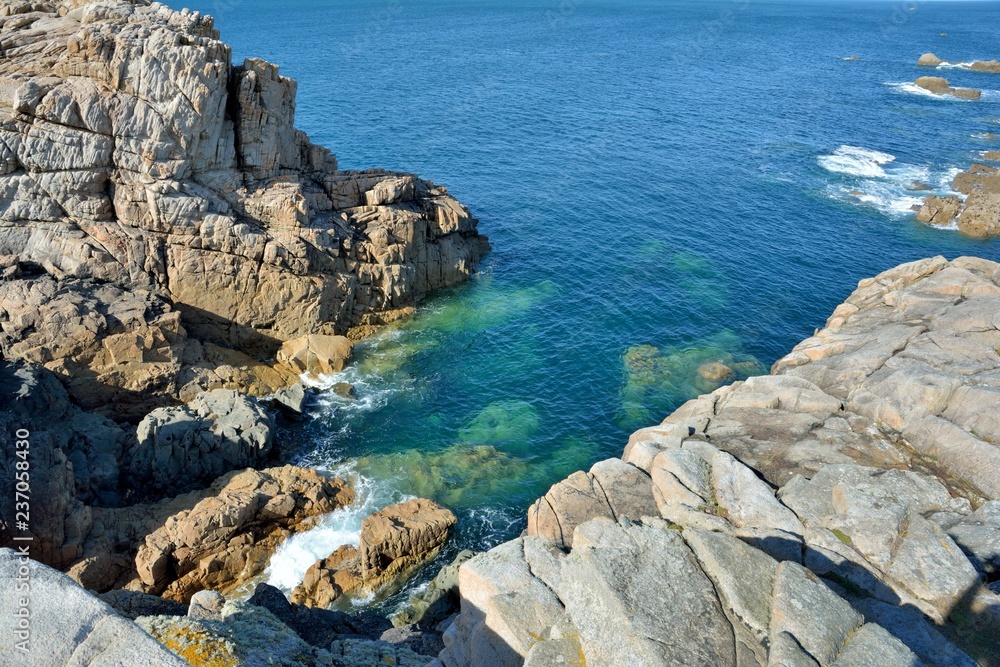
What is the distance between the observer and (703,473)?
31.6 meters

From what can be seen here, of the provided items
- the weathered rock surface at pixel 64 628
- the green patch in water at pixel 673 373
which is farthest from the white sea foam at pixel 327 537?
the weathered rock surface at pixel 64 628

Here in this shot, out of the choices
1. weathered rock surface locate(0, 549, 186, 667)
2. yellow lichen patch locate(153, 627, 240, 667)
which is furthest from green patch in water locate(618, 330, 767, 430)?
weathered rock surface locate(0, 549, 186, 667)

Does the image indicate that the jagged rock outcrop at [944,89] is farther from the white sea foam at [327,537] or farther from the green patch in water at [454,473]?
the white sea foam at [327,537]

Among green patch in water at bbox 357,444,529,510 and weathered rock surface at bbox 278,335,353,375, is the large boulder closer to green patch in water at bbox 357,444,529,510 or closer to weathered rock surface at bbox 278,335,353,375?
green patch in water at bbox 357,444,529,510

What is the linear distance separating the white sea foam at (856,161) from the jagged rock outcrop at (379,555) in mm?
81414

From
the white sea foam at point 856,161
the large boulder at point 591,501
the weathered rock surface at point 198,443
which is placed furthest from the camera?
the white sea foam at point 856,161

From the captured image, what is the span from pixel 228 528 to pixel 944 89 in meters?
159

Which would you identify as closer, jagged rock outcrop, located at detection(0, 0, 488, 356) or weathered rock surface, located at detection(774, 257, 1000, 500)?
Answer: weathered rock surface, located at detection(774, 257, 1000, 500)

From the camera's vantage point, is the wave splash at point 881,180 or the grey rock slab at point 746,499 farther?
the wave splash at point 881,180

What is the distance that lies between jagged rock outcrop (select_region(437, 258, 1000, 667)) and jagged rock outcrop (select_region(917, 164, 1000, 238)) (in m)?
35.9

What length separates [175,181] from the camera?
4656cm

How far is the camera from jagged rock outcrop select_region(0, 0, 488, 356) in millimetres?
44031

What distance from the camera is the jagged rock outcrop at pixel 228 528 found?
32.8m

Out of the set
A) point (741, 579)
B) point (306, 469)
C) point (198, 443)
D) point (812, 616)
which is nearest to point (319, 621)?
point (306, 469)
